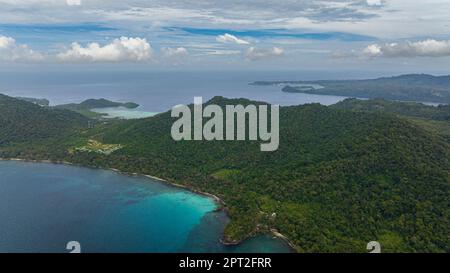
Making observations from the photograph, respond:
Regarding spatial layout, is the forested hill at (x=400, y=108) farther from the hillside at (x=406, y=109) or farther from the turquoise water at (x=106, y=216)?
the turquoise water at (x=106, y=216)

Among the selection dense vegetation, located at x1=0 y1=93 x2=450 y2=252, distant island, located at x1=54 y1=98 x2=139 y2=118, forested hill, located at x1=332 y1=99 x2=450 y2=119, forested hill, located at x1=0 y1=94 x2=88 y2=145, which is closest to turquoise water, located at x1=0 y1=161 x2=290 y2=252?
dense vegetation, located at x1=0 y1=93 x2=450 y2=252

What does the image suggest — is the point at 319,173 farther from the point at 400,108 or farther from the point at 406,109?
the point at 400,108

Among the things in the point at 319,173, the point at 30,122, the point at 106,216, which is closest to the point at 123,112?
the point at 30,122

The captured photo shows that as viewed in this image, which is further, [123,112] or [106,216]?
[123,112]

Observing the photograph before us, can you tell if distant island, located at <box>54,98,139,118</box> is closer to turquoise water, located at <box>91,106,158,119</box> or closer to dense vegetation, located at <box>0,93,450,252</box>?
turquoise water, located at <box>91,106,158,119</box>

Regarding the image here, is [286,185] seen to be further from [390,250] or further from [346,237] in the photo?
[390,250]
